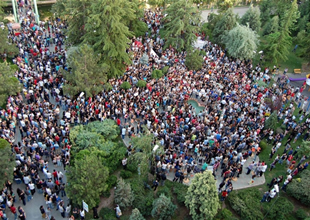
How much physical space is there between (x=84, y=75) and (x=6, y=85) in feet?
18.1

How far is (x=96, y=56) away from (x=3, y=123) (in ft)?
29.2

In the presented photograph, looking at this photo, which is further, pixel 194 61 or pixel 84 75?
pixel 194 61

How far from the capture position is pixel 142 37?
111 ft

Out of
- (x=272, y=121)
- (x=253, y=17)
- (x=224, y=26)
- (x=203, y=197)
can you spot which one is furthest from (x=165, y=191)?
(x=253, y=17)

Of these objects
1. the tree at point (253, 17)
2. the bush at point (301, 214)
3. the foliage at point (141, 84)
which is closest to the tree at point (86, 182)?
the foliage at point (141, 84)

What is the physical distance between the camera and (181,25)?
3020 centimetres

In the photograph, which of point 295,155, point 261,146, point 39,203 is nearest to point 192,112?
point 261,146

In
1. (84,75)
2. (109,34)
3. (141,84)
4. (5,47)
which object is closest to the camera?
(84,75)

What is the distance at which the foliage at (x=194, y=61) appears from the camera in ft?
92.5

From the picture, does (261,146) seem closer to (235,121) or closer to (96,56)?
(235,121)

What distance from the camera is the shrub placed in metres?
17.4

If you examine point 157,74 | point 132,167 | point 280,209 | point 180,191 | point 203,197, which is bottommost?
point 280,209

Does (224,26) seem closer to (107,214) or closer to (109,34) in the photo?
(109,34)

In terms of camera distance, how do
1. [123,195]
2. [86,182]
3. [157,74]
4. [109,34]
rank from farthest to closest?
[157,74] < [109,34] < [123,195] < [86,182]
